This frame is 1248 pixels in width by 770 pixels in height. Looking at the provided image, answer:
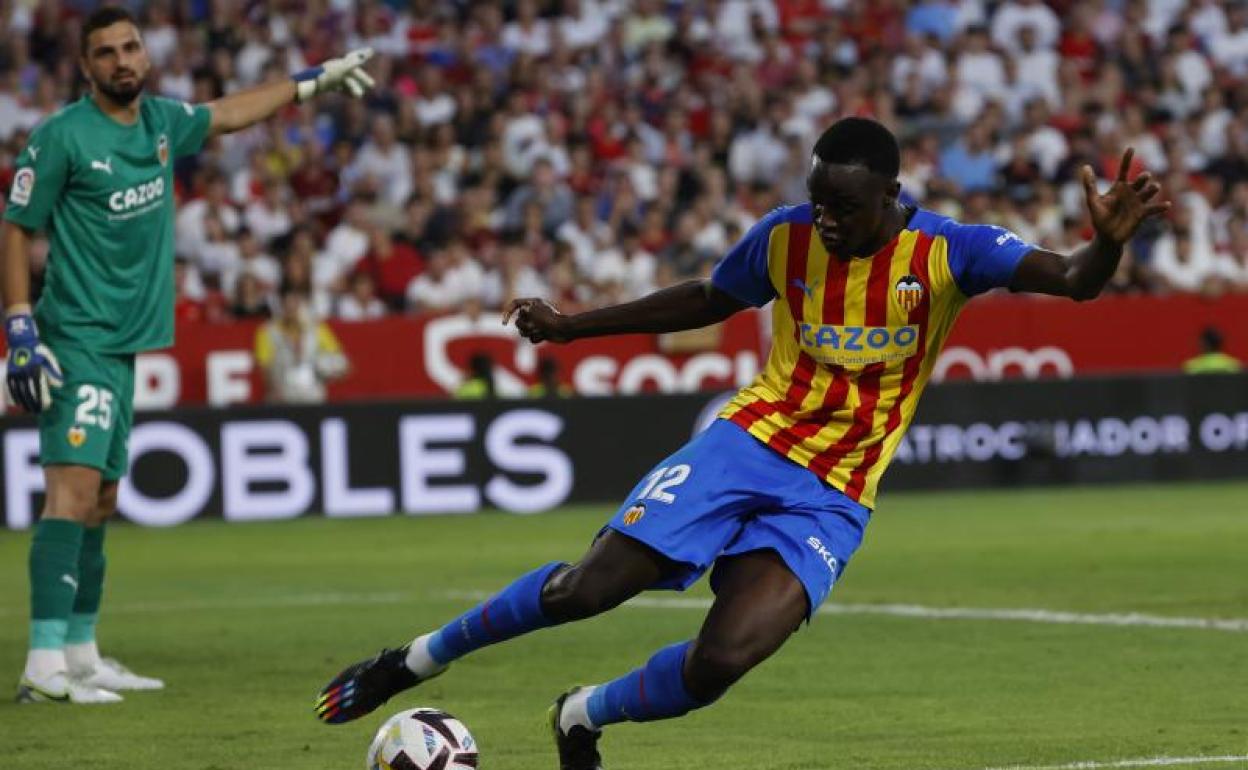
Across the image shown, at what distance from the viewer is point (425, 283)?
20.5 metres

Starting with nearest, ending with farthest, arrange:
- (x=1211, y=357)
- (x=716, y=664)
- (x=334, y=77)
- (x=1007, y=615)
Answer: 1. (x=716, y=664)
2. (x=334, y=77)
3. (x=1007, y=615)
4. (x=1211, y=357)

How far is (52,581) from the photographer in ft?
28.5

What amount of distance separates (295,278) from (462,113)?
3.63 meters

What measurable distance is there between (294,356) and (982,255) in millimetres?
12869

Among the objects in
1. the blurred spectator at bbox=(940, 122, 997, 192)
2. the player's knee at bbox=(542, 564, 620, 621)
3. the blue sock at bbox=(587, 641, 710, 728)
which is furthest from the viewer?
the blurred spectator at bbox=(940, 122, 997, 192)

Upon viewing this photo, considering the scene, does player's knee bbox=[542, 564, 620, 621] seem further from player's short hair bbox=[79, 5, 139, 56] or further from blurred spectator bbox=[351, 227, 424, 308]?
blurred spectator bbox=[351, 227, 424, 308]

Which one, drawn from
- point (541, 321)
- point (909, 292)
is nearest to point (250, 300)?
point (541, 321)

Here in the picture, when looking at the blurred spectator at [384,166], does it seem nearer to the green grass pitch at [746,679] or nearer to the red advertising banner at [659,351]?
the red advertising banner at [659,351]

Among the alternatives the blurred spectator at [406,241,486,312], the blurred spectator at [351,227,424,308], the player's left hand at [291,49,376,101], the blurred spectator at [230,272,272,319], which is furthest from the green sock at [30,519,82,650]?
the blurred spectator at [351,227,424,308]

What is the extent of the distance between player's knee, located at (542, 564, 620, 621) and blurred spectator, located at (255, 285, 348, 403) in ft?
40.7

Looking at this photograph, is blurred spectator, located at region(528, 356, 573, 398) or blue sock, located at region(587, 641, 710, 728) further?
blurred spectator, located at region(528, 356, 573, 398)

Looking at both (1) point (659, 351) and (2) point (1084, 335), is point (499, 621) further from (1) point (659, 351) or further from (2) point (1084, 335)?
(2) point (1084, 335)

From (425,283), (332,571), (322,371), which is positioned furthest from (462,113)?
(332,571)

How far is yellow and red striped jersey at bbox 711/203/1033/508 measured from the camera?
6566mm
